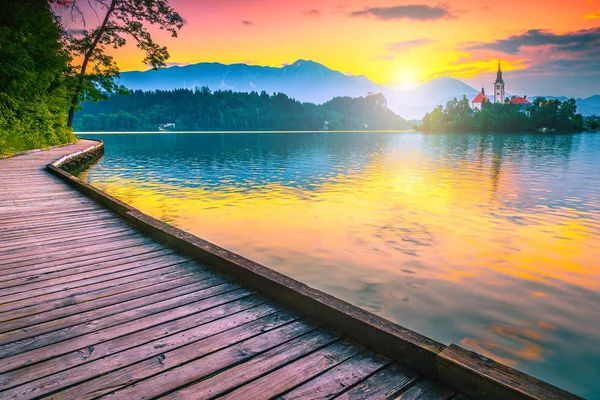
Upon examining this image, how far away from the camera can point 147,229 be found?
6758 mm

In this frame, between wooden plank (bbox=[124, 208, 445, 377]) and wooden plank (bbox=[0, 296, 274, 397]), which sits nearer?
wooden plank (bbox=[0, 296, 274, 397])

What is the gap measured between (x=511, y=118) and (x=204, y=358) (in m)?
149

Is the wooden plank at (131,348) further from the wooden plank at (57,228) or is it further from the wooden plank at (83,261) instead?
the wooden plank at (57,228)

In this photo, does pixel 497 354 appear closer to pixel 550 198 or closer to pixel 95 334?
pixel 95 334

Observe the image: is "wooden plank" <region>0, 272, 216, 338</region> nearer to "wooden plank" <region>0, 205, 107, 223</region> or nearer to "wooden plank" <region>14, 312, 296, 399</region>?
"wooden plank" <region>14, 312, 296, 399</region>

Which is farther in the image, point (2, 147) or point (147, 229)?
point (2, 147)

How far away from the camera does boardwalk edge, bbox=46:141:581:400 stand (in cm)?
→ 247

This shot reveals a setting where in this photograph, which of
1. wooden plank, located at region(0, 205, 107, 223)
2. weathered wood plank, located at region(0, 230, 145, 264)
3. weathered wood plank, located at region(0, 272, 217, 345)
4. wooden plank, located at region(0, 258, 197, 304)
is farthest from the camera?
wooden plank, located at region(0, 205, 107, 223)

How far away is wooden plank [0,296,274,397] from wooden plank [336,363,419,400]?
126 cm

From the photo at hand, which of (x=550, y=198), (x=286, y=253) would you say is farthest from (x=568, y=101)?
(x=286, y=253)

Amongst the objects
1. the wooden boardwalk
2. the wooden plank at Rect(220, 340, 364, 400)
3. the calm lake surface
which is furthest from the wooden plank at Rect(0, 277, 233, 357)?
the calm lake surface

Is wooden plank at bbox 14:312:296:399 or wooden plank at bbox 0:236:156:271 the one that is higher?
wooden plank at bbox 14:312:296:399

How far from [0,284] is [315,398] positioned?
3988 millimetres

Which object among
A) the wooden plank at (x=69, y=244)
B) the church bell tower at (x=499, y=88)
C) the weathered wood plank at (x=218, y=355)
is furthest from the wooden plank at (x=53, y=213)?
the church bell tower at (x=499, y=88)
